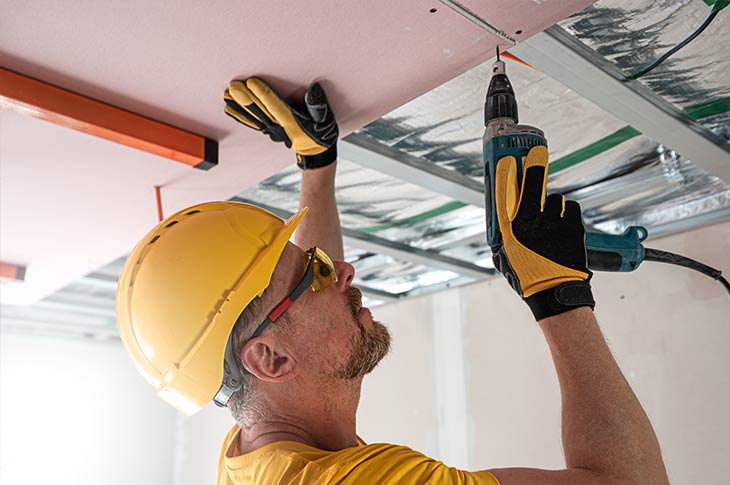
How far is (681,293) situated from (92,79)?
83.6 inches

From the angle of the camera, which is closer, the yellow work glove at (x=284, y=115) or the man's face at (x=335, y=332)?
the man's face at (x=335, y=332)

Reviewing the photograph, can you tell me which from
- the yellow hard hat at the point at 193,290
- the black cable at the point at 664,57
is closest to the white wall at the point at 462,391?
the black cable at the point at 664,57

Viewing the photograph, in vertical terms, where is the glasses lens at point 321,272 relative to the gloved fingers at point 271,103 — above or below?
below

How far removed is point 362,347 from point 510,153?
538 millimetres

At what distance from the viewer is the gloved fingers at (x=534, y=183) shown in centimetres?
125

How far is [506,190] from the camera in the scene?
1.27 m

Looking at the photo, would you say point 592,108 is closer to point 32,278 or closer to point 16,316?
point 32,278

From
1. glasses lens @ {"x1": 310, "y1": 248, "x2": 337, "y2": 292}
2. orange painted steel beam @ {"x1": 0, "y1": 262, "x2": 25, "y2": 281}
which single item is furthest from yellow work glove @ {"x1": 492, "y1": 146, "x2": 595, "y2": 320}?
orange painted steel beam @ {"x1": 0, "y1": 262, "x2": 25, "y2": 281}

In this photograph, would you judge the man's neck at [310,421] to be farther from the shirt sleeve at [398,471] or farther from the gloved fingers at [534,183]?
the gloved fingers at [534,183]

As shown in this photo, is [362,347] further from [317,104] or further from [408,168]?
[408,168]

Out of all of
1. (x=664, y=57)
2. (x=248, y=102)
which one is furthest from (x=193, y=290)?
(x=664, y=57)

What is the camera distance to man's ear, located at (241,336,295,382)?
146 cm

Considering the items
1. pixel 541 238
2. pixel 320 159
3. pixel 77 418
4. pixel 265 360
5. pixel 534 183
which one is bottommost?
pixel 77 418

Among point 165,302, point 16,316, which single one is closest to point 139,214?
point 165,302
